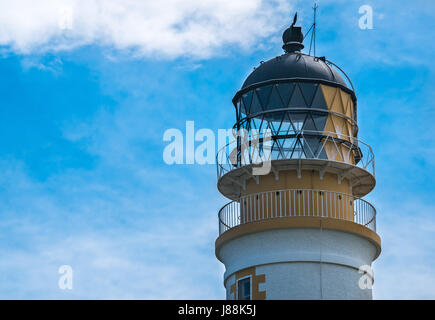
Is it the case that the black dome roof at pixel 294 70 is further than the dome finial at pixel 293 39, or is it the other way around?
the dome finial at pixel 293 39

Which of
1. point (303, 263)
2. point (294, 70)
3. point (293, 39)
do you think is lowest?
point (303, 263)

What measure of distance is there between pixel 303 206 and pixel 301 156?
1912 millimetres

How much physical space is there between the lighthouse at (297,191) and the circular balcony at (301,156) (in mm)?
38

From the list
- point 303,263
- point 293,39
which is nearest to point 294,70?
point 293,39

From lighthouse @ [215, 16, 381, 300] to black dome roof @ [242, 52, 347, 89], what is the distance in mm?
39

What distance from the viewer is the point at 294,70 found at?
124ft

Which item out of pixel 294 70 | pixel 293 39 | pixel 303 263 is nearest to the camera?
pixel 303 263

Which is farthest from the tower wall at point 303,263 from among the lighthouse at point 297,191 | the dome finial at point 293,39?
the dome finial at point 293,39

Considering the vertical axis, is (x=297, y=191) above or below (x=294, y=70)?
below

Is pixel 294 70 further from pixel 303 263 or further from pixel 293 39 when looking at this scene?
pixel 303 263

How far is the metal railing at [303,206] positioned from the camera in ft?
118

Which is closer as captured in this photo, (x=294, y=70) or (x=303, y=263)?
(x=303, y=263)

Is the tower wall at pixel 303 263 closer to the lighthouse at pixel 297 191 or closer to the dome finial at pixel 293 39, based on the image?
the lighthouse at pixel 297 191
